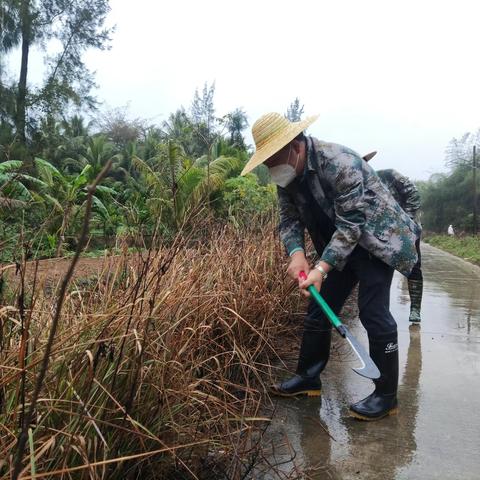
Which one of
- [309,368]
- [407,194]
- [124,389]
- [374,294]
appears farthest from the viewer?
[407,194]

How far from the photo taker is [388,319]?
116 inches

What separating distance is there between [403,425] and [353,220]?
1.13 m

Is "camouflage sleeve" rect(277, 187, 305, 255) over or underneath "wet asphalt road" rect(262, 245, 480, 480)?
over

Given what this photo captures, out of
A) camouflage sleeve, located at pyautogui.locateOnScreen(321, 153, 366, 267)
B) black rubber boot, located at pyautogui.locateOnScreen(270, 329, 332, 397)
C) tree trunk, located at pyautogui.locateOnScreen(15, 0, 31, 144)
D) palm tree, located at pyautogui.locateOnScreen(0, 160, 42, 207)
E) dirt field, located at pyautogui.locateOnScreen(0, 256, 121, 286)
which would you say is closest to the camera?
palm tree, located at pyautogui.locateOnScreen(0, 160, 42, 207)

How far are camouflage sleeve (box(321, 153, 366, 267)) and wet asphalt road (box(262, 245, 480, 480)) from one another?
2.91 ft

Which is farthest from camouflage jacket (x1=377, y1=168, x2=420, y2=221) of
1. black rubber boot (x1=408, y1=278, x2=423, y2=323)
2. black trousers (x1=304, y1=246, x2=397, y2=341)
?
black trousers (x1=304, y1=246, x2=397, y2=341)

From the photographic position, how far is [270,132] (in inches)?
117

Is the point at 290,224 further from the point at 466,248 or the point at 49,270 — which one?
the point at 466,248

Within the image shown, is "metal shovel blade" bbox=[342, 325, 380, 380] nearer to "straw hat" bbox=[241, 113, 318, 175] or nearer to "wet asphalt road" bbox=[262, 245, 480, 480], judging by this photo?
"wet asphalt road" bbox=[262, 245, 480, 480]

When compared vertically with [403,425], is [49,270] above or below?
above

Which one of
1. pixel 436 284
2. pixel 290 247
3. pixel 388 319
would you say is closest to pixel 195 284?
pixel 290 247

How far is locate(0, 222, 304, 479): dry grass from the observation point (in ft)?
5.32

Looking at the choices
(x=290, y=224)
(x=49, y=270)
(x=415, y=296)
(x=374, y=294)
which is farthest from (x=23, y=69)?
(x=374, y=294)

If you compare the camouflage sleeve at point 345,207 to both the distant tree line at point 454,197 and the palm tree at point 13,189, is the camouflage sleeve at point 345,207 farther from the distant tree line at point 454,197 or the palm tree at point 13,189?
the distant tree line at point 454,197
